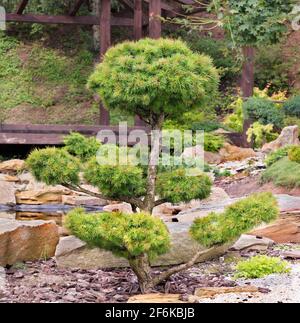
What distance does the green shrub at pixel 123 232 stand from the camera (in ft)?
17.7

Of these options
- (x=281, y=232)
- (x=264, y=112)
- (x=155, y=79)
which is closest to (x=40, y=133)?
(x=264, y=112)

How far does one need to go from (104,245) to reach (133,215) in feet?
1.10

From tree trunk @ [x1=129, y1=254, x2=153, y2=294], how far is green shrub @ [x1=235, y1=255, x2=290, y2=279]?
0.72 metres

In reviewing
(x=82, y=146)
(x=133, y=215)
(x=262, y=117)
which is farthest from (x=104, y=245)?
(x=262, y=117)

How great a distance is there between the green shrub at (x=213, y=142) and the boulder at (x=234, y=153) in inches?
3.7

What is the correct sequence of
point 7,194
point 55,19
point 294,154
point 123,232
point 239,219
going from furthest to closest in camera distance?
point 55,19
point 7,194
point 294,154
point 239,219
point 123,232

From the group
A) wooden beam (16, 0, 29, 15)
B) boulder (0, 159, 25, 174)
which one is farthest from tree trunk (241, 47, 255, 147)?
wooden beam (16, 0, 29, 15)

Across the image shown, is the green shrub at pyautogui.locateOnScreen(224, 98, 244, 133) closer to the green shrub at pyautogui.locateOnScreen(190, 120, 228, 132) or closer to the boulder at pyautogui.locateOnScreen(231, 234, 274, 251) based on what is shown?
the green shrub at pyautogui.locateOnScreen(190, 120, 228, 132)

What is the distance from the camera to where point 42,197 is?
40.1ft

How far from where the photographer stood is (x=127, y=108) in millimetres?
5973

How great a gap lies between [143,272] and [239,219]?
0.82 metres

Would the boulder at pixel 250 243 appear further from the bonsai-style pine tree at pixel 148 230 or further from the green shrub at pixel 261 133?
the green shrub at pixel 261 133

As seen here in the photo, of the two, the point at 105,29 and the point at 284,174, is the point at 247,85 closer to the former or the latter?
the point at 105,29

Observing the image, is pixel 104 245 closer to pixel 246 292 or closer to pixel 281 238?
pixel 246 292
